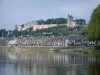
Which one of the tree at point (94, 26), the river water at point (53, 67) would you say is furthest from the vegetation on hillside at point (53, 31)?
the river water at point (53, 67)

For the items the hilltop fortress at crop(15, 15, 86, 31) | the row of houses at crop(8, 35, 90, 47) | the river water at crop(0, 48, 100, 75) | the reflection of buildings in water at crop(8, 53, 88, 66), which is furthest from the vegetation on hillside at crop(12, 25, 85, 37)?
the river water at crop(0, 48, 100, 75)

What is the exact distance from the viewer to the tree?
50.0 m

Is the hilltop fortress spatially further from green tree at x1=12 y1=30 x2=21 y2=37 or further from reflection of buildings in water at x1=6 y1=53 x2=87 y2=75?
reflection of buildings in water at x1=6 y1=53 x2=87 y2=75

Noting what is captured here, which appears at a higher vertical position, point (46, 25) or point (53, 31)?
point (46, 25)

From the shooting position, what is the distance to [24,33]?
161 m

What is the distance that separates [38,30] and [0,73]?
129 metres

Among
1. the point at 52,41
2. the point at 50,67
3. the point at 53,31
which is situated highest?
the point at 53,31

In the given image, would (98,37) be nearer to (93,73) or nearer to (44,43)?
(93,73)

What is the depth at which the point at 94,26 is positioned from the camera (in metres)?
50.9

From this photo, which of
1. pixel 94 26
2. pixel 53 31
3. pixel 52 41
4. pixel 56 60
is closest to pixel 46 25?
pixel 53 31

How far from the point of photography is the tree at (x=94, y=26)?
4997cm

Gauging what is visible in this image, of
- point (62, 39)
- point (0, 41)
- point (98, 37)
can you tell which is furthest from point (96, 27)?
point (0, 41)

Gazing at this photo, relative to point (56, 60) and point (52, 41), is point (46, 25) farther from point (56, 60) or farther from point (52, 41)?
point (56, 60)

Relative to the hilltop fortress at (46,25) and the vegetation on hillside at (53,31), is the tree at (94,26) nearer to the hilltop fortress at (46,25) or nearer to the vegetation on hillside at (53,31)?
the vegetation on hillside at (53,31)
